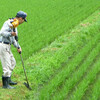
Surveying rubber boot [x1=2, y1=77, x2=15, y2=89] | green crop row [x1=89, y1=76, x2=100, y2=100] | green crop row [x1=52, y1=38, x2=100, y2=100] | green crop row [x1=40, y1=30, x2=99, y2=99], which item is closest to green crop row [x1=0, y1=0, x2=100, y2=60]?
green crop row [x1=40, y1=30, x2=99, y2=99]

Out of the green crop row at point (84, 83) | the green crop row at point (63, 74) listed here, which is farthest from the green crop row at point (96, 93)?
the green crop row at point (63, 74)

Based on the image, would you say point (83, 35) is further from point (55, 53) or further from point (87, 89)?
point (87, 89)

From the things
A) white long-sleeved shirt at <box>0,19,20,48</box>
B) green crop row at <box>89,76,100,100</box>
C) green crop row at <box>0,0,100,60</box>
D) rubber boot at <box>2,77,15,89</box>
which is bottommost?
green crop row at <box>89,76,100,100</box>

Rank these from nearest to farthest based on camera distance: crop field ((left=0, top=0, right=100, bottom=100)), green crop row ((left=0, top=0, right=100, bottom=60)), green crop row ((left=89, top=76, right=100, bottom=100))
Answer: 1. green crop row ((left=89, top=76, right=100, bottom=100))
2. crop field ((left=0, top=0, right=100, bottom=100))
3. green crop row ((left=0, top=0, right=100, bottom=60))

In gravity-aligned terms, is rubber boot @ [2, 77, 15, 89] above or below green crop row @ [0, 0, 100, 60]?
below

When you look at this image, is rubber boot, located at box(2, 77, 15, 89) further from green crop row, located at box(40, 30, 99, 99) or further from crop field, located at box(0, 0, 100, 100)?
green crop row, located at box(40, 30, 99, 99)

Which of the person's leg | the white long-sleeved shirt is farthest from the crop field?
the white long-sleeved shirt

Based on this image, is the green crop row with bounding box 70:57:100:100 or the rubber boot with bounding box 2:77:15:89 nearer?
the green crop row with bounding box 70:57:100:100

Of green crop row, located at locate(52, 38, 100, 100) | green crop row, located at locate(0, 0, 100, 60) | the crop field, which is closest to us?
green crop row, located at locate(52, 38, 100, 100)

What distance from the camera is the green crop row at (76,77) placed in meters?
4.63

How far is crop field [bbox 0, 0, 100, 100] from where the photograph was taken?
4746mm

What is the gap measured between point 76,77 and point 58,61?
4.36 ft

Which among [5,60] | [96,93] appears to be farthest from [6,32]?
[96,93]

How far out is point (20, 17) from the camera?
4453mm
